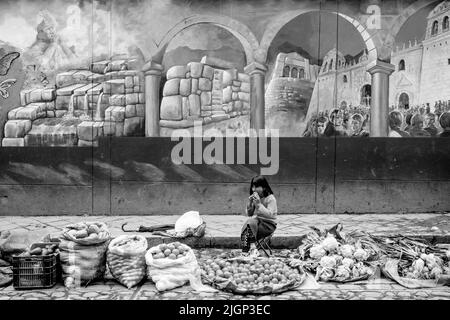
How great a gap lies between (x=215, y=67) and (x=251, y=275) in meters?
4.81

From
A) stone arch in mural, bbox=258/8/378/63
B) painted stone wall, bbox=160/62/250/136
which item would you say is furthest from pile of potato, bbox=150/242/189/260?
stone arch in mural, bbox=258/8/378/63

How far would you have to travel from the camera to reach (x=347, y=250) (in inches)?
237

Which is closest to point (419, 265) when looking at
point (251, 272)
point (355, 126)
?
point (251, 272)

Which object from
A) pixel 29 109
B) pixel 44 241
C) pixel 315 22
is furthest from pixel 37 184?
pixel 315 22

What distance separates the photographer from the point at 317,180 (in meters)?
9.19

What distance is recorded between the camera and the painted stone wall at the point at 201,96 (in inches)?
360

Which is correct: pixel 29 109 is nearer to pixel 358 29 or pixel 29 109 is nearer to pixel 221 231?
pixel 221 231

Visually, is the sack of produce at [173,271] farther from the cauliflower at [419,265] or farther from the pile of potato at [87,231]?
the cauliflower at [419,265]

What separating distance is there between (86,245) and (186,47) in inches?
189

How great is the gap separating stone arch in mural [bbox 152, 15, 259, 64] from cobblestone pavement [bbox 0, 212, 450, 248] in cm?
312

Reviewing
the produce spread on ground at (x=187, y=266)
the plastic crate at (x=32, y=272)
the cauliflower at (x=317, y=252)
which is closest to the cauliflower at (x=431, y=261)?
the produce spread on ground at (x=187, y=266)

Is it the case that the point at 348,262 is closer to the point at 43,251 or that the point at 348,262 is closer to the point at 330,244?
the point at 330,244

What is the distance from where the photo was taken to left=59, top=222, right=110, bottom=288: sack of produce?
545cm

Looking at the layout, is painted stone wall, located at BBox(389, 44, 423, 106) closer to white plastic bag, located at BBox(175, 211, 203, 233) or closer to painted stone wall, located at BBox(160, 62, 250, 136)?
painted stone wall, located at BBox(160, 62, 250, 136)
